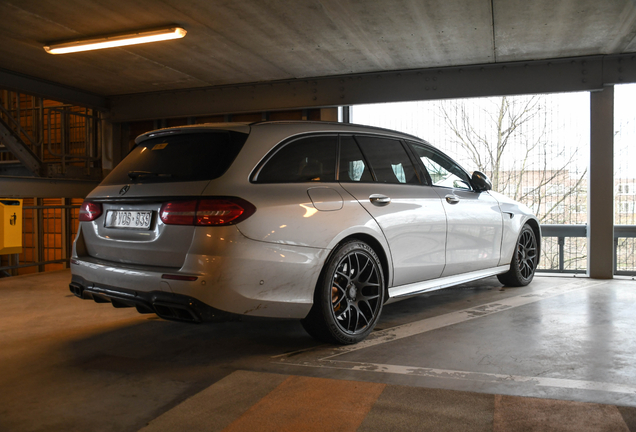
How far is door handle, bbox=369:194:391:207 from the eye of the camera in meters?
3.93

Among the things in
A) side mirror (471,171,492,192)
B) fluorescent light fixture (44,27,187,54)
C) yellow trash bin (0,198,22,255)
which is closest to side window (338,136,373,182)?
side mirror (471,171,492,192)

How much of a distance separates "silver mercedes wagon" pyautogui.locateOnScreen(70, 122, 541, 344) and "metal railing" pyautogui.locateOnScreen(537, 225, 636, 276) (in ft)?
16.5

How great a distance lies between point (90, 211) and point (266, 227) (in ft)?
4.67

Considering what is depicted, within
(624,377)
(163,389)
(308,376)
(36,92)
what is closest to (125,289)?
(163,389)

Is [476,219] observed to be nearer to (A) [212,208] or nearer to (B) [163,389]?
(A) [212,208]

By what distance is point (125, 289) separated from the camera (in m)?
3.30

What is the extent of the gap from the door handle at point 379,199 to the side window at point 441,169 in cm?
88

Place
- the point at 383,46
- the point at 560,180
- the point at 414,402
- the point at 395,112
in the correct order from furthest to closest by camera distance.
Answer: the point at 560,180
the point at 395,112
the point at 383,46
the point at 414,402

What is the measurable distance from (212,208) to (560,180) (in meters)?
9.48

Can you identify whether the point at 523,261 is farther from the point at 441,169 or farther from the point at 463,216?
the point at 441,169

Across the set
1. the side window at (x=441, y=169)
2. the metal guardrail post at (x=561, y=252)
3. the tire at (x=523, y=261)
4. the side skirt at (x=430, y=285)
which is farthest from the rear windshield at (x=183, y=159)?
the metal guardrail post at (x=561, y=252)

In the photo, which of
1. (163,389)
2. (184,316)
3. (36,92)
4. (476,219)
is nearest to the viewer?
(163,389)

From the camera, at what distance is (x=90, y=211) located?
3736 millimetres

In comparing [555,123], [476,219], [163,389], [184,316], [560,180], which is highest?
[555,123]
